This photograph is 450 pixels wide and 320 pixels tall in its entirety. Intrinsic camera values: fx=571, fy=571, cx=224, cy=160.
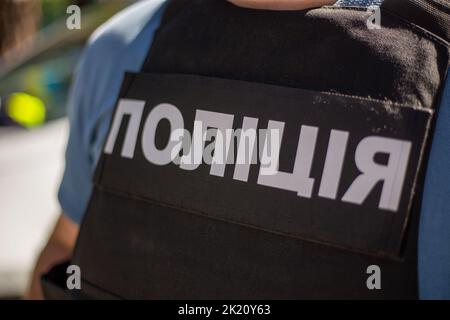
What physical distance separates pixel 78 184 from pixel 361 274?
661 mm

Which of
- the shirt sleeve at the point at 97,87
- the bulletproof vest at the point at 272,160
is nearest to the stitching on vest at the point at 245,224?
the bulletproof vest at the point at 272,160

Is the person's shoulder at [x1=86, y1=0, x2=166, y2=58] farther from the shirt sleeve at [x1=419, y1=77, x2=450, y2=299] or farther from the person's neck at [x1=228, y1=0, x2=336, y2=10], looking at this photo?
the shirt sleeve at [x1=419, y1=77, x2=450, y2=299]

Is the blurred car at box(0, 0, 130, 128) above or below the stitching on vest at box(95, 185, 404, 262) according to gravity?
above

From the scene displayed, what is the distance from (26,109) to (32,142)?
38 centimetres

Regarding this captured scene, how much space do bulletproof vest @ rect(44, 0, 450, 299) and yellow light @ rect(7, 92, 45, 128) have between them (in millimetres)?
2754

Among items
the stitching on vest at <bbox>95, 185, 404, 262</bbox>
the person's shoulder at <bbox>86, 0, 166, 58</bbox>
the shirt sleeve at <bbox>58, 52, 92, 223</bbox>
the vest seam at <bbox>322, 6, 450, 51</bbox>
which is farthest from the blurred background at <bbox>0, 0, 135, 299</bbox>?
the vest seam at <bbox>322, 6, 450, 51</bbox>

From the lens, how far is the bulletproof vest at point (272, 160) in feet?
2.63

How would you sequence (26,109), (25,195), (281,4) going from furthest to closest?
(26,109) < (25,195) < (281,4)

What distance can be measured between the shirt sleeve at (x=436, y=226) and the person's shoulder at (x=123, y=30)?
0.63 meters

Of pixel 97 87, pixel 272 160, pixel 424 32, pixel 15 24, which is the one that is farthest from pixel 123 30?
pixel 15 24

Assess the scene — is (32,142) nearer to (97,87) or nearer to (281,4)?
(97,87)

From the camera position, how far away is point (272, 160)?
0.87 meters

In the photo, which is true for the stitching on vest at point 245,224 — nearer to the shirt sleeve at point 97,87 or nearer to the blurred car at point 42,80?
the shirt sleeve at point 97,87

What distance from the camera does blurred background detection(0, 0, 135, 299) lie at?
2824mm
